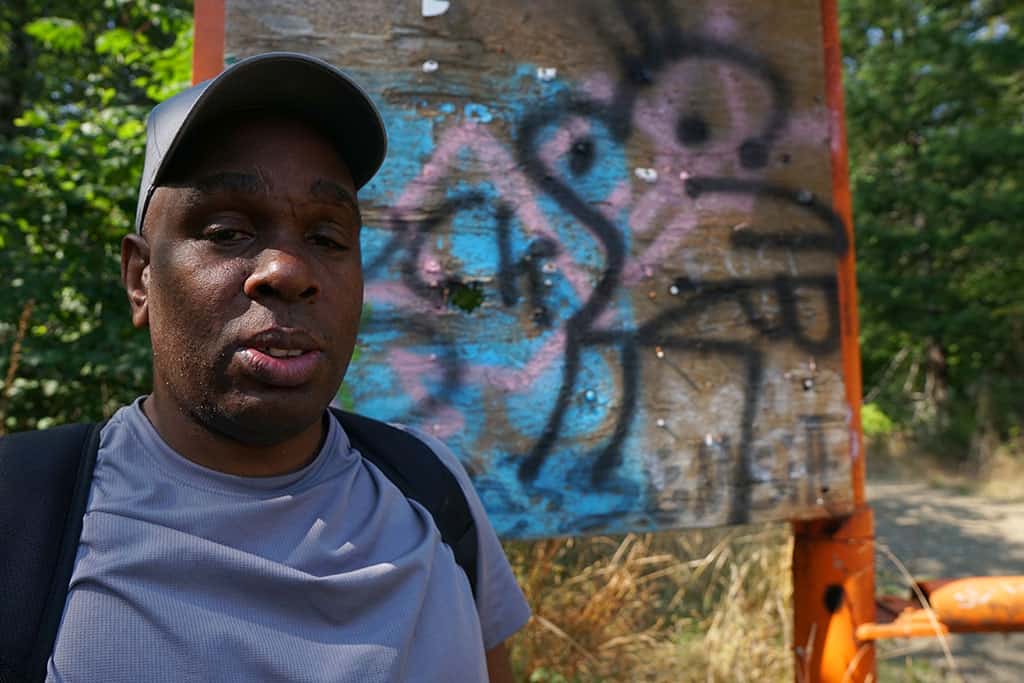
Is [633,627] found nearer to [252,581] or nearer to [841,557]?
[841,557]

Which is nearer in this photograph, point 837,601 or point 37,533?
point 37,533

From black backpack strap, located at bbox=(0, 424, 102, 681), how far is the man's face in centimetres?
15

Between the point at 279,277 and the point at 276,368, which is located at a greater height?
the point at 279,277

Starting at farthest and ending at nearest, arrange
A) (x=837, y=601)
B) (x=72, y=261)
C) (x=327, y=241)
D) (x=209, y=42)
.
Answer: (x=72, y=261), (x=837, y=601), (x=209, y=42), (x=327, y=241)

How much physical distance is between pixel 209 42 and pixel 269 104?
763 millimetres

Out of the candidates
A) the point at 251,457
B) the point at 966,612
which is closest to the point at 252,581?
the point at 251,457

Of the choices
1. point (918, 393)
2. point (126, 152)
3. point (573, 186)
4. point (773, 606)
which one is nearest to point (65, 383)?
point (126, 152)

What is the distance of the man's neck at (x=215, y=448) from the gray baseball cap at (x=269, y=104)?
11.5 inches

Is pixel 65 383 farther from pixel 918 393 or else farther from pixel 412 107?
pixel 918 393

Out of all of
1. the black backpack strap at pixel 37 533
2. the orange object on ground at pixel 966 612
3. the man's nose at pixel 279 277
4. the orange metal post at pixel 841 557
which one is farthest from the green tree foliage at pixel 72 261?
the orange object on ground at pixel 966 612

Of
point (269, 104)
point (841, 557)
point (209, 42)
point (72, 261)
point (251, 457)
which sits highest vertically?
point (209, 42)

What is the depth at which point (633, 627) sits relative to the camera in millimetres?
3617

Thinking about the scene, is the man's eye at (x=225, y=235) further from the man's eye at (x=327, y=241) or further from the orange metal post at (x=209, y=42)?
the orange metal post at (x=209, y=42)

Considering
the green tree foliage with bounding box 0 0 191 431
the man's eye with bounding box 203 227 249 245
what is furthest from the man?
the green tree foliage with bounding box 0 0 191 431
